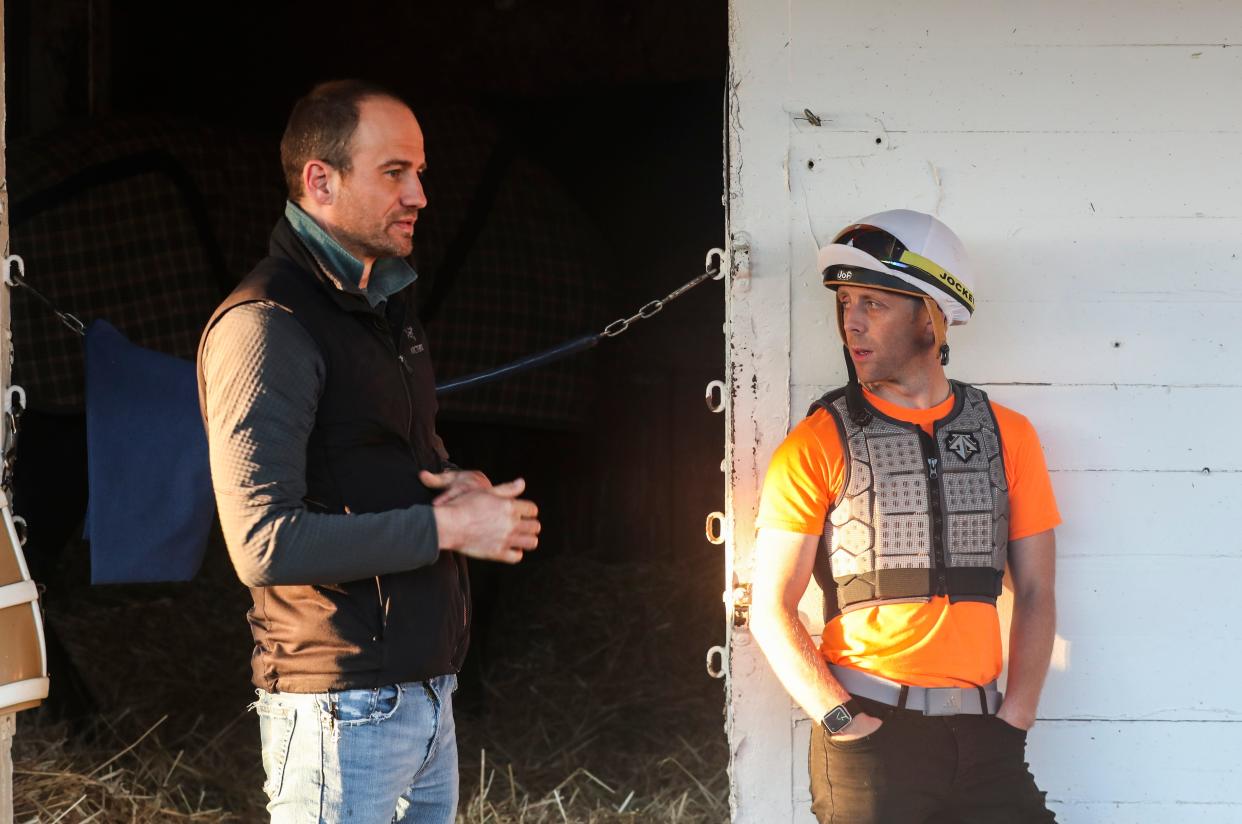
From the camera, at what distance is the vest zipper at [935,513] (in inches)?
74.9

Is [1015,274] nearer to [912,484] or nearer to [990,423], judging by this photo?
[990,423]

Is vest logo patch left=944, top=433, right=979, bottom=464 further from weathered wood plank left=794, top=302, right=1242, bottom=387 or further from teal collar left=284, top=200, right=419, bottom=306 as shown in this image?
teal collar left=284, top=200, right=419, bottom=306

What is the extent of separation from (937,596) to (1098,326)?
0.67 meters

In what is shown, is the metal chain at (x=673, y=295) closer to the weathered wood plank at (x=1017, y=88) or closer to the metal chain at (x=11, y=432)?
the weathered wood plank at (x=1017, y=88)

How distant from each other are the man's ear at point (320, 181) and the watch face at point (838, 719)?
928 mm

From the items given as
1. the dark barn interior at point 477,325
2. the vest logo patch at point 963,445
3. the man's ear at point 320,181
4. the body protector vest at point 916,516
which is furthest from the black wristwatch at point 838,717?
the dark barn interior at point 477,325

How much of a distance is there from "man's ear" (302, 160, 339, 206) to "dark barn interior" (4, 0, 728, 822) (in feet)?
5.81

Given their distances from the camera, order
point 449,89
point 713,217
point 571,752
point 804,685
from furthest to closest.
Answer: point 449,89 → point 713,217 → point 571,752 → point 804,685

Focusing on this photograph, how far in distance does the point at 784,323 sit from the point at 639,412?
2495mm

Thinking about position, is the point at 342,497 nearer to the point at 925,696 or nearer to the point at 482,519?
the point at 482,519

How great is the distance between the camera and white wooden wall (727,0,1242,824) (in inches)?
89.7

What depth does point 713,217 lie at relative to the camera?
4.51 metres

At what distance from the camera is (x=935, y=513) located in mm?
1926

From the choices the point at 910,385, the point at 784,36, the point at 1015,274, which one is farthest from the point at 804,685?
the point at 784,36
